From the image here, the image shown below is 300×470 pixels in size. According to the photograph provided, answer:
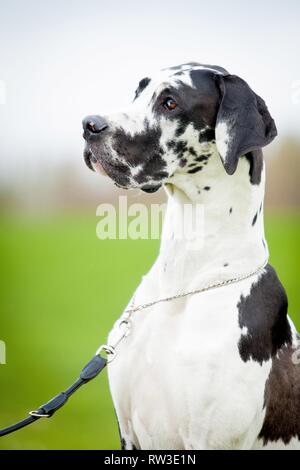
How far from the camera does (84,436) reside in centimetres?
546

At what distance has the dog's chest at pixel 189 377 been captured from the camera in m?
2.79

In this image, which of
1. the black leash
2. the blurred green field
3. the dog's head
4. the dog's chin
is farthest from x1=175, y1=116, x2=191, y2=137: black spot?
the blurred green field

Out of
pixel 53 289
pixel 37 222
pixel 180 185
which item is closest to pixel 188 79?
pixel 180 185

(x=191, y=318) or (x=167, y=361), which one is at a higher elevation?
(x=191, y=318)

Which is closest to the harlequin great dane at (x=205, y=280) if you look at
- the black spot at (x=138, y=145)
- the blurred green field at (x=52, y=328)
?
the black spot at (x=138, y=145)

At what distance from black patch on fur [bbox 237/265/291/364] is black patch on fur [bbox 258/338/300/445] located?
0.07m

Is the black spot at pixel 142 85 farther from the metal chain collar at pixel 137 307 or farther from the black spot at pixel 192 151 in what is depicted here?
the metal chain collar at pixel 137 307

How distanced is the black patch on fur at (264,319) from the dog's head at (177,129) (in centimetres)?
60

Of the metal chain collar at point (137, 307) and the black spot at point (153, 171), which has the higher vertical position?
the black spot at point (153, 171)

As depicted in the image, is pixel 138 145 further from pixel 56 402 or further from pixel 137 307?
pixel 56 402

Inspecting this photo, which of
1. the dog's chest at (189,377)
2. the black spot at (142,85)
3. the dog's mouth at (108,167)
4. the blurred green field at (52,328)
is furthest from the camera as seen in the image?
the blurred green field at (52,328)

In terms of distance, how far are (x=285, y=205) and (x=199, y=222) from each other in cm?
283
